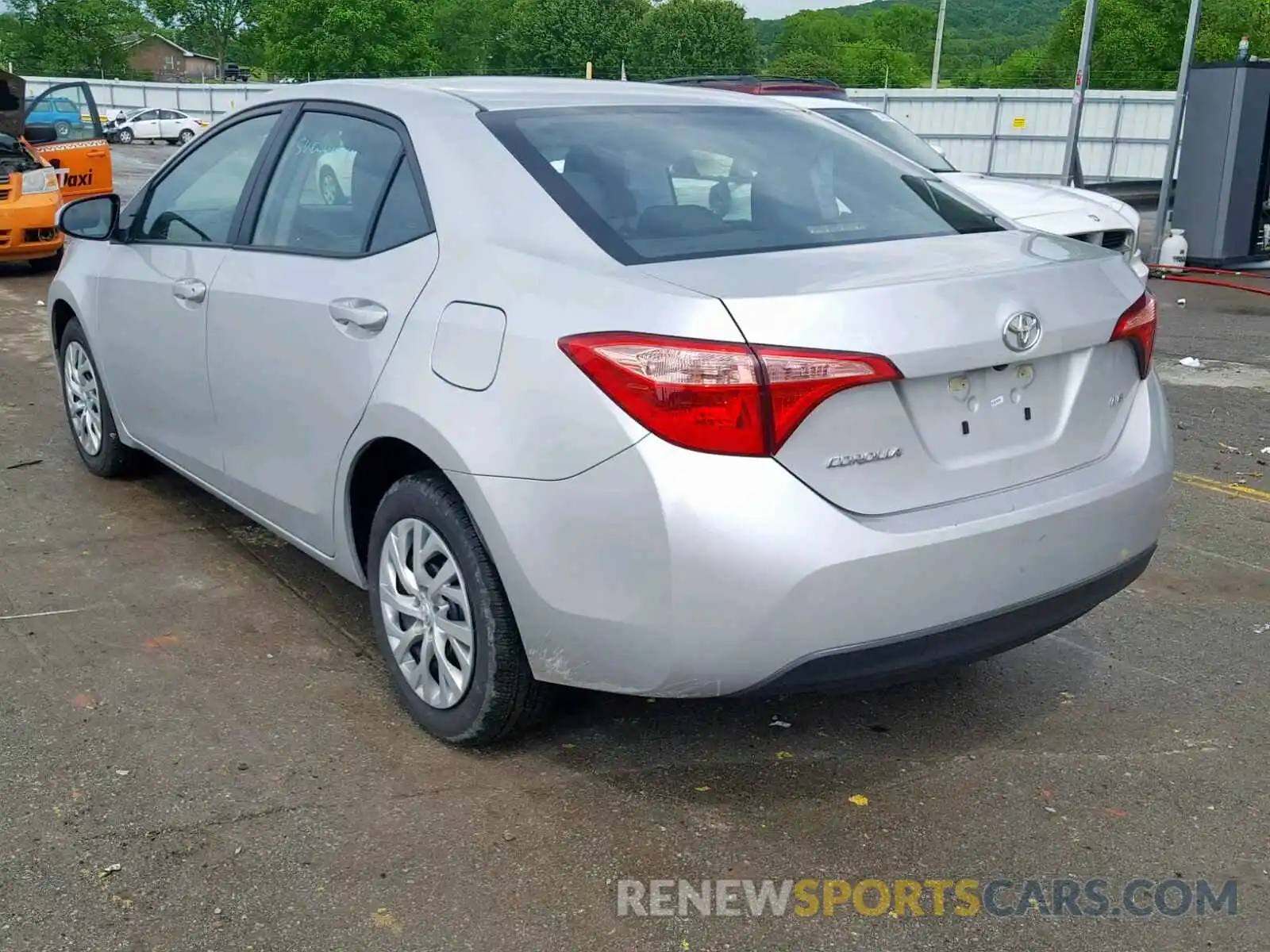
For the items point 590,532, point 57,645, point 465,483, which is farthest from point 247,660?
point 590,532

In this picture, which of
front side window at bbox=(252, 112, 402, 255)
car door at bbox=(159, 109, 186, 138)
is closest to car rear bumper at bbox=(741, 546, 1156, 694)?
front side window at bbox=(252, 112, 402, 255)

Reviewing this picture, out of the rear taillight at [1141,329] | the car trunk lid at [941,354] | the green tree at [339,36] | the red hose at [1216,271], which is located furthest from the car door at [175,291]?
the green tree at [339,36]

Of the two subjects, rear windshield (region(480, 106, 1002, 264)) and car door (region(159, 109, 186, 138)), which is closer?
rear windshield (region(480, 106, 1002, 264))

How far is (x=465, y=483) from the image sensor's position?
122 inches

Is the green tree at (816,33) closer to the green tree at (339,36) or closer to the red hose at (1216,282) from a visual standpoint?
the green tree at (339,36)

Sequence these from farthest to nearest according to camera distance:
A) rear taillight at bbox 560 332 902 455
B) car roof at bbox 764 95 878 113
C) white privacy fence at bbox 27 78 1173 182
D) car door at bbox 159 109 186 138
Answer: car door at bbox 159 109 186 138 → white privacy fence at bbox 27 78 1173 182 → car roof at bbox 764 95 878 113 → rear taillight at bbox 560 332 902 455

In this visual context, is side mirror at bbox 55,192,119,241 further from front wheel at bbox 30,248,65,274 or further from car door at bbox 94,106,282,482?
front wheel at bbox 30,248,65,274

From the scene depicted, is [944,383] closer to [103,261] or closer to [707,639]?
[707,639]

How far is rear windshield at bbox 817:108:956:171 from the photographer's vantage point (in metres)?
10.0

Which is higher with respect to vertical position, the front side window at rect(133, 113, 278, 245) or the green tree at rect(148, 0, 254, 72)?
the green tree at rect(148, 0, 254, 72)

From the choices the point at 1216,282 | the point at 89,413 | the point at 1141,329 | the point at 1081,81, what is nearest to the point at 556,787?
the point at 1141,329

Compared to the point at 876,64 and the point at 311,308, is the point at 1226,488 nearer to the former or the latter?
the point at 311,308

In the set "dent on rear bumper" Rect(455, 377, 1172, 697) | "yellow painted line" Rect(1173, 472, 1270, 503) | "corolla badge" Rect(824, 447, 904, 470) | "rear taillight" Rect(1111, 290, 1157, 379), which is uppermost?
"rear taillight" Rect(1111, 290, 1157, 379)

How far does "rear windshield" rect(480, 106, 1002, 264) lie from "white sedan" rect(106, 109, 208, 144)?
47689 millimetres
